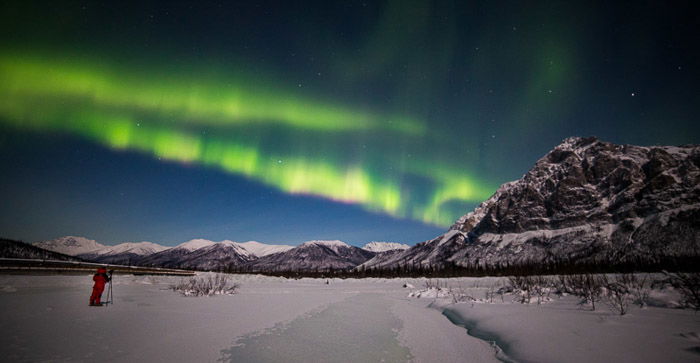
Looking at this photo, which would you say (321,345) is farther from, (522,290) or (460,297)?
(522,290)

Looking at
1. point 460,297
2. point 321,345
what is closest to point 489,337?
point 321,345

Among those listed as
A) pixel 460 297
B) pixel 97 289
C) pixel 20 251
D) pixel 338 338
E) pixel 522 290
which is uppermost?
pixel 97 289

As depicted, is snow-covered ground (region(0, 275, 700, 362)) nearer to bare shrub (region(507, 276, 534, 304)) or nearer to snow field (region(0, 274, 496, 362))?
snow field (region(0, 274, 496, 362))

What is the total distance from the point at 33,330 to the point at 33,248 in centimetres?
19340

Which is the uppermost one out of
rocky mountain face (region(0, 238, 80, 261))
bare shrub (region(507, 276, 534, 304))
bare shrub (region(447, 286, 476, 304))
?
bare shrub (region(507, 276, 534, 304))

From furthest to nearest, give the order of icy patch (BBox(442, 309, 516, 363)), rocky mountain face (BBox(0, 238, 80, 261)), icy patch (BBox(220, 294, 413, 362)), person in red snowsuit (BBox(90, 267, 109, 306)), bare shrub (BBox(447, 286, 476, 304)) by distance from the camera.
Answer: rocky mountain face (BBox(0, 238, 80, 261)) < bare shrub (BBox(447, 286, 476, 304)) < person in red snowsuit (BBox(90, 267, 109, 306)) < icy patch (BBox(442, 309, 516, 363)) < icy patch (BBox(220, 294, 413, 362))

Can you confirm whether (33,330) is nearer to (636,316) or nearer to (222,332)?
(222,332)

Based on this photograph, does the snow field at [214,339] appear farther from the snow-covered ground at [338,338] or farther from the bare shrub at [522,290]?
the bare shrub at [522,290]

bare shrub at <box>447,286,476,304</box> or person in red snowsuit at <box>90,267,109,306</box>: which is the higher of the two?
person in red snowsuit at <box>90,267,109,306</box>

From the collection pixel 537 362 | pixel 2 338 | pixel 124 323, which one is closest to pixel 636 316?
pixel 537 362

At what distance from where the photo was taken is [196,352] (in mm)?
5938

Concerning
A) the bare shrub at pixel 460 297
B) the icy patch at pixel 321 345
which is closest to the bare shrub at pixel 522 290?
the bare shrub at pixel 460 297

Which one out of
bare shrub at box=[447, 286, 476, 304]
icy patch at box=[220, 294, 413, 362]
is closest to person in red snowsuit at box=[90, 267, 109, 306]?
icy patch at box=[220, 294, 413, 362]

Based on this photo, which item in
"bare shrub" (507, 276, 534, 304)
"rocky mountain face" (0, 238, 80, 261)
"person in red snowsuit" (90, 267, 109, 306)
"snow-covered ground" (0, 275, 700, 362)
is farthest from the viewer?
"rocky mountain face" (0, 238, 80, 261)
